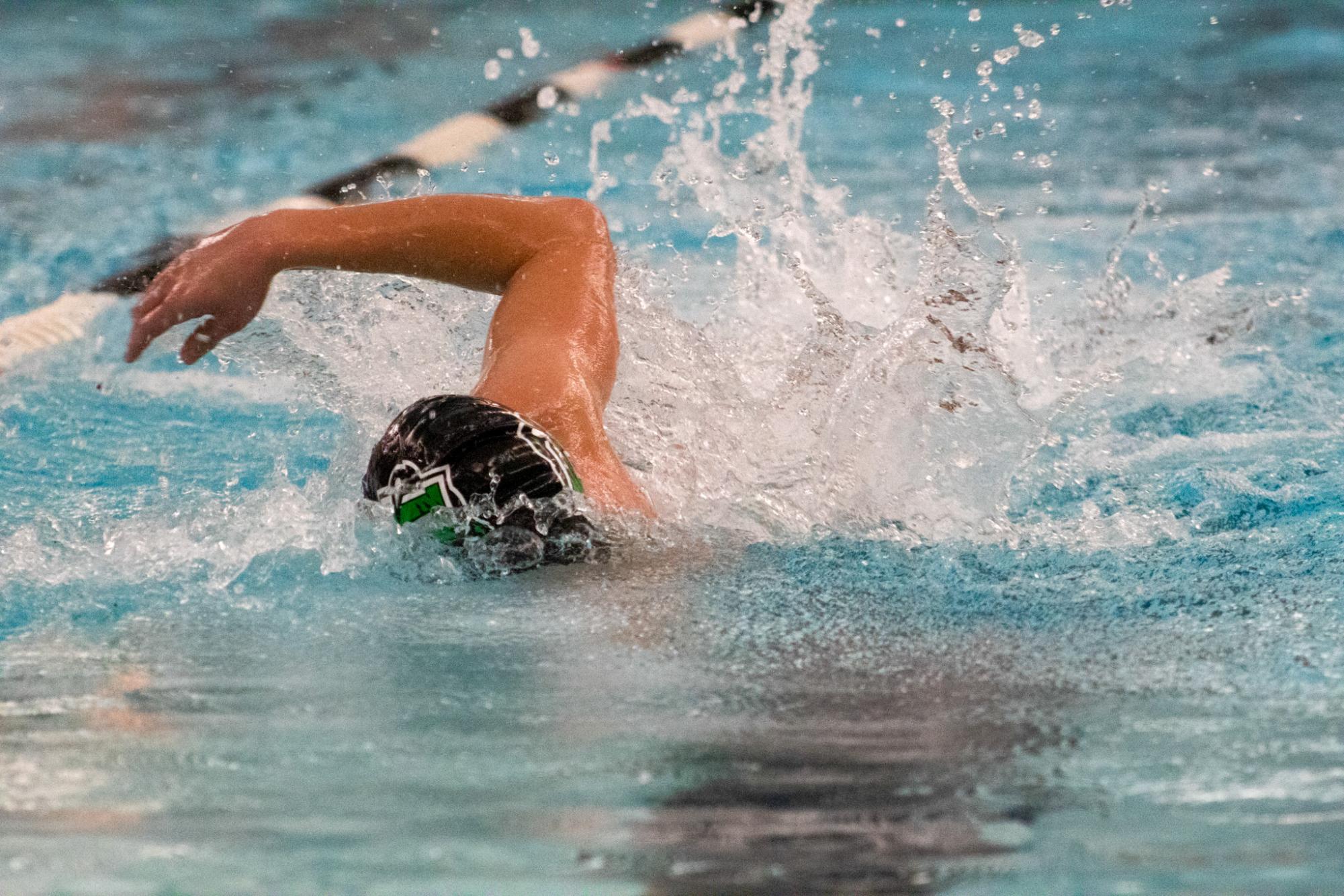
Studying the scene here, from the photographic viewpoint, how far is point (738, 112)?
479 centimetres

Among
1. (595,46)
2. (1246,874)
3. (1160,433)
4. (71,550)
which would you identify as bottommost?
(1160,433)

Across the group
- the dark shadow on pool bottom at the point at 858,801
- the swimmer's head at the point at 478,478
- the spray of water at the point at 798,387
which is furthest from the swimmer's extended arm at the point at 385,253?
the dark shadow on pool bottom at the point at 858,801

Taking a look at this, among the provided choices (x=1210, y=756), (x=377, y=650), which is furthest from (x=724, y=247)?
(x=1210, y=756)

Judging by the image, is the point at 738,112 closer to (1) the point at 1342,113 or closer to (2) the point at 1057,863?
(1) the point at 1342,113

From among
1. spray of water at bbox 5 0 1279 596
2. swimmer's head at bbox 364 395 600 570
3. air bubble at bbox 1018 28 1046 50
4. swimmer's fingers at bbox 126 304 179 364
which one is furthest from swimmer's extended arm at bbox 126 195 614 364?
air bubble at bbox 1018 28 1046 50

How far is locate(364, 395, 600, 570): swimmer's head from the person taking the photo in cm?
129

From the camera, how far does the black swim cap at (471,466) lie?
1.28 metres

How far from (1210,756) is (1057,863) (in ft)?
0.65

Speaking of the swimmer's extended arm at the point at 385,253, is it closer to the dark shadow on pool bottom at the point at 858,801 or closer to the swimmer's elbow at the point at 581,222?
the swimmer's elbow at the point at 581,222

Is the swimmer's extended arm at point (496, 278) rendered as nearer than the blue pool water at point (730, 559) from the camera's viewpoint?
No

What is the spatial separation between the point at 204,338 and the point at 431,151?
2.60 meters

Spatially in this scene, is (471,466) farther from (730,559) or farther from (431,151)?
(431,151)

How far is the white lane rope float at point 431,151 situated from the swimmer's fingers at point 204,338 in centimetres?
83

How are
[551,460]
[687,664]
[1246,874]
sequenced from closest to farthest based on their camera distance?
1. [1246,874]
2. [687,664]
3. [551,460]
